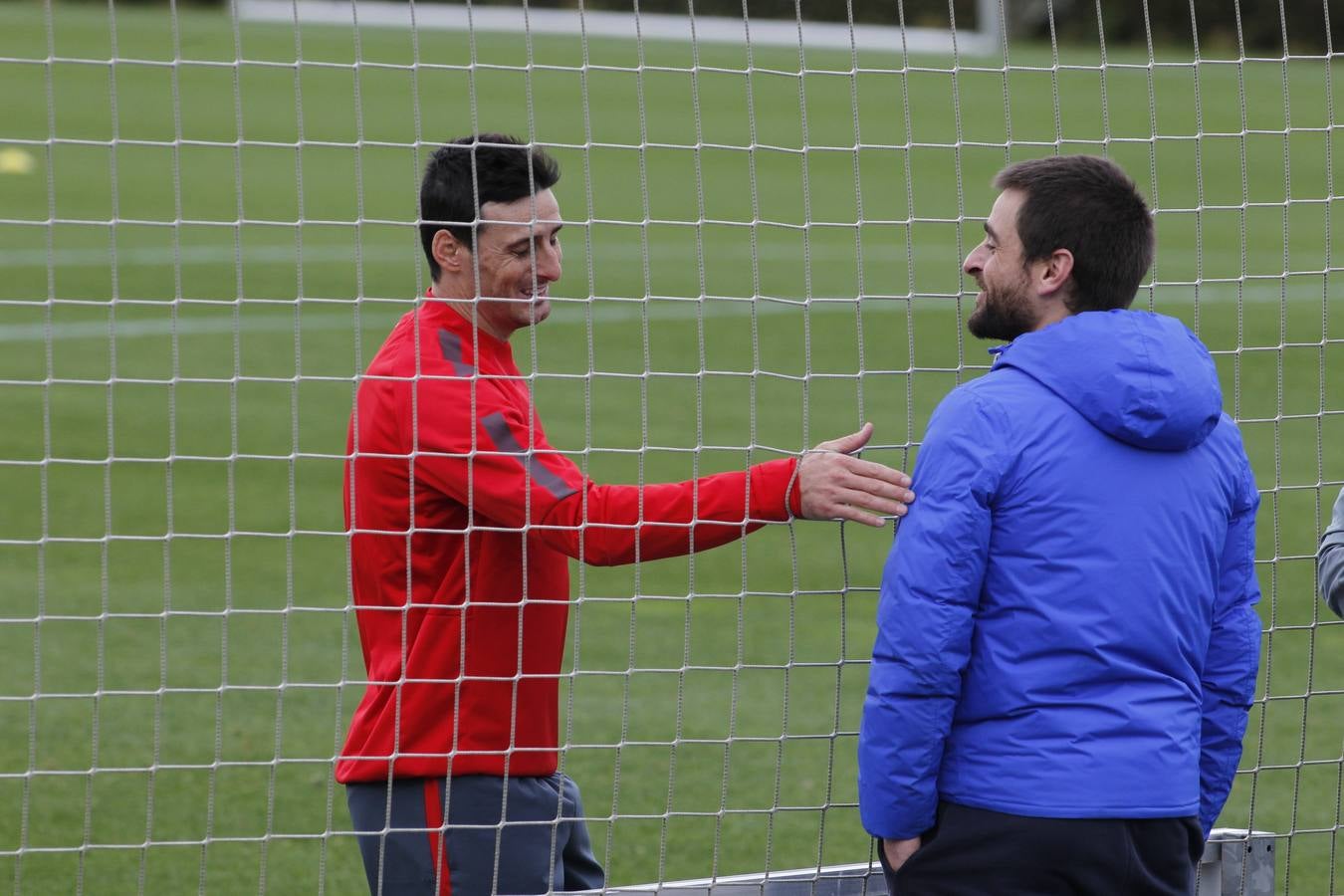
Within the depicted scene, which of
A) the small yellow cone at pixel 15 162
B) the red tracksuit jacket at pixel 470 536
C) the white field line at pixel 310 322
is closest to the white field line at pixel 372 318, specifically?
the white field line at pixel 310 322

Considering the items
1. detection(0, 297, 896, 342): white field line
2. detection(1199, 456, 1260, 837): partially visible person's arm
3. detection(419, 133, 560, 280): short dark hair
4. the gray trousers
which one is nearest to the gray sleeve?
detection(1199, 456, 1260, 837): partially visible person's arm

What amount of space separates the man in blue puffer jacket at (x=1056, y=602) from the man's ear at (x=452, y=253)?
114 cm

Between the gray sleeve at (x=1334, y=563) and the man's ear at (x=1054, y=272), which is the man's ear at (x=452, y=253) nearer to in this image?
the man's ear at (x=1054, y=272)

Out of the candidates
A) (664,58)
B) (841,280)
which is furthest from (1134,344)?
(664,58)

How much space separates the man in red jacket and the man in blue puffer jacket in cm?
48

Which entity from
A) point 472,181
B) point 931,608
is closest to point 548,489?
point 472,181

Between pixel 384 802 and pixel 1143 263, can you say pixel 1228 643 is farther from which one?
pixel 384 802

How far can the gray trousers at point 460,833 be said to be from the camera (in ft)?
12.3

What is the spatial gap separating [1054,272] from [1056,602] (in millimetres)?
596

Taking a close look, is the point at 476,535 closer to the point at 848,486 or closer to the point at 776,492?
the point at 776,492

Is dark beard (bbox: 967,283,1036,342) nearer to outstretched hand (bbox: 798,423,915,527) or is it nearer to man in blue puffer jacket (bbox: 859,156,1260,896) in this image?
man in blue puffer jacket (bbox: 859,156,1260,896)

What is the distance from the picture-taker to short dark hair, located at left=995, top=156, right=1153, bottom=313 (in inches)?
126

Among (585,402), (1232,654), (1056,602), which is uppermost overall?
(585,402)

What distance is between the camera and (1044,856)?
310cm
